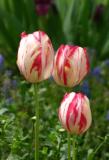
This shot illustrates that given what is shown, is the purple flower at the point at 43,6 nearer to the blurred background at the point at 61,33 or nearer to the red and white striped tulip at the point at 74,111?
the blurred background at the point at 61,33

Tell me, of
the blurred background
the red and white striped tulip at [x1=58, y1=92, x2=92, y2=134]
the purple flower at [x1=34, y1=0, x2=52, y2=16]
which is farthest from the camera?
the purple flower at [x1=34, y1=0, x2=52, y2=16]

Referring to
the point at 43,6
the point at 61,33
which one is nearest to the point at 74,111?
the point at 61,33

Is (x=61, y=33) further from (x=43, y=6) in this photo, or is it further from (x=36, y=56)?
(x=36, y=56)

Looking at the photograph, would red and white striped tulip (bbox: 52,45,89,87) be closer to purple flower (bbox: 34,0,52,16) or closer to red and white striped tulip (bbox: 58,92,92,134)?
red and white striped tulip (bbox: 58,92,92,134)

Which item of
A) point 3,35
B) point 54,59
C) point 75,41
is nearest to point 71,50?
point 54,59

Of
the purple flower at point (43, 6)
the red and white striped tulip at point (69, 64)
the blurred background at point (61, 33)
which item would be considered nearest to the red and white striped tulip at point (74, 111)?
the red and white striped tulip at point (69, 64)

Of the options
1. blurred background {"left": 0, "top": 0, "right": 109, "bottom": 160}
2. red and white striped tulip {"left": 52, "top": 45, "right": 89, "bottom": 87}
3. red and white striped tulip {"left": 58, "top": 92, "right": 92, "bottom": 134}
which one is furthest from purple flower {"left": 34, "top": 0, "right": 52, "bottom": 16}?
red and white striped tulip {"left": 58, "top": 92, "right": 92, "bottom": 134}

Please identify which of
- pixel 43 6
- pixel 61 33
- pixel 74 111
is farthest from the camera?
pixel 43 6
